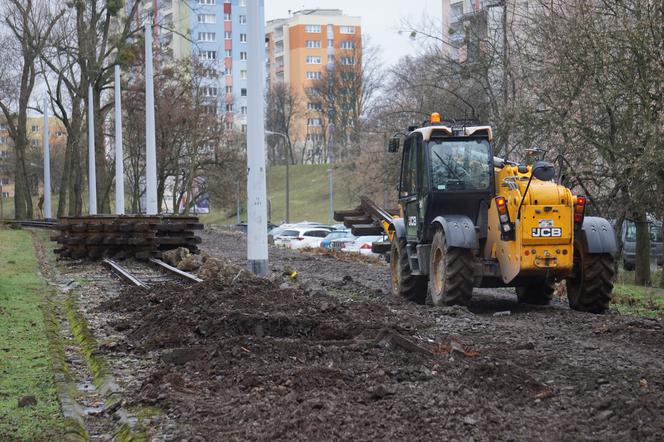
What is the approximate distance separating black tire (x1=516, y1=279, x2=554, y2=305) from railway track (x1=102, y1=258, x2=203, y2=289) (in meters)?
5.97

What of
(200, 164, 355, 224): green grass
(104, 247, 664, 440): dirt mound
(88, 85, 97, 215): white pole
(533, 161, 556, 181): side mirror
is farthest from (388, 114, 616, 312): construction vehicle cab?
(200, 164, 355, 224): green grass

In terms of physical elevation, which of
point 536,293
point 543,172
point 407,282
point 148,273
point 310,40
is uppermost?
point 310,40

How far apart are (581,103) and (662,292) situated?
5986mm

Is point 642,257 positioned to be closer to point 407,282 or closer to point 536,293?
point 536,293

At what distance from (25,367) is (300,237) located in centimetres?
3663

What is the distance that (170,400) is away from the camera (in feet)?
25.0

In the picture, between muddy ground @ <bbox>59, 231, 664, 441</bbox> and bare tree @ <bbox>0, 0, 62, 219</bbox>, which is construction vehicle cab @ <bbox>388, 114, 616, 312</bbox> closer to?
muddy ground @ <bbox>59, 231, 664, 441</bbox>

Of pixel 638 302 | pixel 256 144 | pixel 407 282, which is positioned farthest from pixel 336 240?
pixel 638 302

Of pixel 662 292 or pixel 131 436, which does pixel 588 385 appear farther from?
pixel 662 292

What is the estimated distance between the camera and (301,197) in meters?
99.4

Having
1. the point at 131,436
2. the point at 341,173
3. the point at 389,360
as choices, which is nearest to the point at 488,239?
the point at 389,360

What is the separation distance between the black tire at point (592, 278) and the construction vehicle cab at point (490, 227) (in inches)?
0.5

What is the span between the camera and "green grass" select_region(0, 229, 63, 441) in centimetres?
730

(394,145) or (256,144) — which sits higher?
(256,144)
